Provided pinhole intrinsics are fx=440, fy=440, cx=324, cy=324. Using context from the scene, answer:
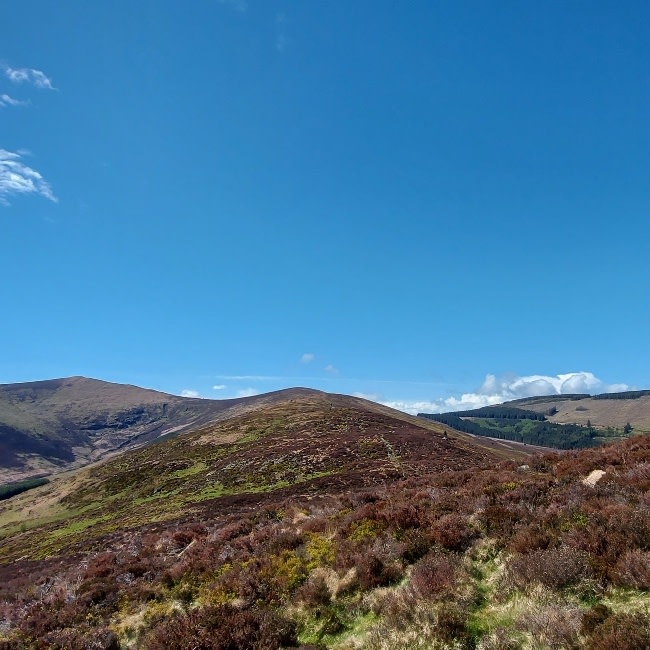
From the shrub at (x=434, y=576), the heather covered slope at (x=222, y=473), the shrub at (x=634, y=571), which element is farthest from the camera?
the heather covered slope at (x=222, y=473)

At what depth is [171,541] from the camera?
67.9 ft

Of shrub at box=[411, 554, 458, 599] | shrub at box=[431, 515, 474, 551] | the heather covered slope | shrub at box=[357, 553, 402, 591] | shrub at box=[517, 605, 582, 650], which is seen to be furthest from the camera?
the heather covered slope

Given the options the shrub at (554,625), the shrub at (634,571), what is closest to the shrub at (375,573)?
the shrub at (554,625)

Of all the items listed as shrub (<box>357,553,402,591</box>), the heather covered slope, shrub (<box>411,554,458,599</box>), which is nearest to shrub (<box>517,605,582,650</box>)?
shrub (<box>411,554,458,599</box>)

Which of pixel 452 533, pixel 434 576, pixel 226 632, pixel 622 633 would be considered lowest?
pixel 226 632

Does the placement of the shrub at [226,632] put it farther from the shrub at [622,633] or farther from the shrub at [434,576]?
the shrub at [622,633]

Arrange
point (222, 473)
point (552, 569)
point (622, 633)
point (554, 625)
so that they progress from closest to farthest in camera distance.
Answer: point (622, 633), point (554, 625), point (552, 569), point (222, 473)

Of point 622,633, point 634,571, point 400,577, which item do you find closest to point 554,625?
point 622,633

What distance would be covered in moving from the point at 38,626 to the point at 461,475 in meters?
19.2

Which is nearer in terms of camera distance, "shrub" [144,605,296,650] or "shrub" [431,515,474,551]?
"shrub" [144,605,296,650]

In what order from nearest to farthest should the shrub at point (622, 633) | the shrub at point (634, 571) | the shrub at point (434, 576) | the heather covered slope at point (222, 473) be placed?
1. the shrub at point (622, 633)
2. the shrub at point (634, 571)
3. the shrub at point (434, 576)
4. the heather covered slope at point (222, 473)

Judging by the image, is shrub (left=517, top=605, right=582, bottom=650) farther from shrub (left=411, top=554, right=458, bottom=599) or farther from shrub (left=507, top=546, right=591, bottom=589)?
shrub (left=411, top=554, right=458, bottom=599)

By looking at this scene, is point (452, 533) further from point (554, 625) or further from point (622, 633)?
point (622, 633)

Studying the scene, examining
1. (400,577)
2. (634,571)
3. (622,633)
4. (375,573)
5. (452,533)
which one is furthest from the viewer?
(452,533)
